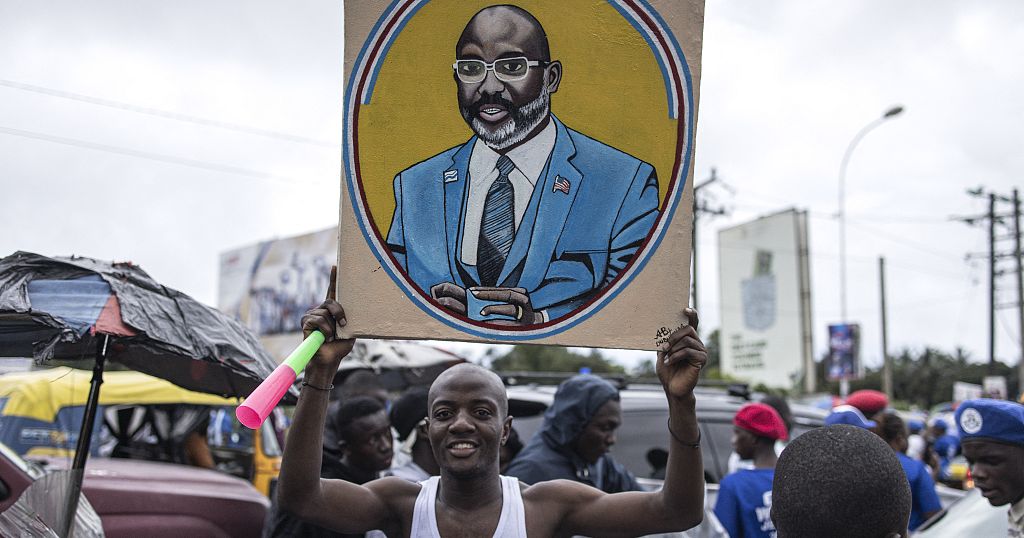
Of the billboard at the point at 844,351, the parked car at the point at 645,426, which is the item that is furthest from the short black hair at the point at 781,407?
the billboard at the point at 844,351

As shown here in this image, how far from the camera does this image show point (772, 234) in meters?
28.5

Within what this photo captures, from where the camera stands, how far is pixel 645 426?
6.27 meters

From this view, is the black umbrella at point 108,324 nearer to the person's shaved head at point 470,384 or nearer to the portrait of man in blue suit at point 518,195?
the person's shaved head at point 470,384

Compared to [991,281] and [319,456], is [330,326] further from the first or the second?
[991,281]

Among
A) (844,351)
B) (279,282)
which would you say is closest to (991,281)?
(844,351)

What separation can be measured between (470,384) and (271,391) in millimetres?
1039

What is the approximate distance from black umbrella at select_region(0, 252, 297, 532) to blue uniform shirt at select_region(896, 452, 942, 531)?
12.1 ft

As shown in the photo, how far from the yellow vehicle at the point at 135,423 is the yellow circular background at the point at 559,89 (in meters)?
5.64

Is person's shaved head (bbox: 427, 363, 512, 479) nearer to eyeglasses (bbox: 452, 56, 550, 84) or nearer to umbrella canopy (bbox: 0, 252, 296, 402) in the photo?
umbrella canopy (bbox: 0, 252, 296, 402)

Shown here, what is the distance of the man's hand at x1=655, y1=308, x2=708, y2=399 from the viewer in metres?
2.37

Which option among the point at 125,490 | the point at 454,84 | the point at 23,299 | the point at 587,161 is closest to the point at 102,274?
the point at 23,299

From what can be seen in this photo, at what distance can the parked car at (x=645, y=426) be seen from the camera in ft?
20.2

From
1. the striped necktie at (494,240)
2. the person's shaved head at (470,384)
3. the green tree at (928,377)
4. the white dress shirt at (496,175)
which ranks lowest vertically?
the green tree at (928,377)

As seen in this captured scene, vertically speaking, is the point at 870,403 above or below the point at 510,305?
below
